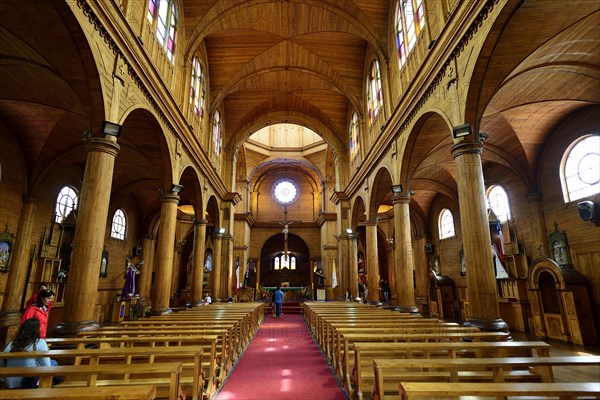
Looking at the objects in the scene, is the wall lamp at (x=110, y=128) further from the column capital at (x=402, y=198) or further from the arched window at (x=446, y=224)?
the arched window at (x=446, y=224)

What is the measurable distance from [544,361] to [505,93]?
8.25 m

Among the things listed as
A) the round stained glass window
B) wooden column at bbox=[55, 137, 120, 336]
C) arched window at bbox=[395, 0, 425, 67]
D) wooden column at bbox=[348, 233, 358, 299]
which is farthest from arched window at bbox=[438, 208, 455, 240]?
wooden column at bbox=[55, 137, 120, 336]

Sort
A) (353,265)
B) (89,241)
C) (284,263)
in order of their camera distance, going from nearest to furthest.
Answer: (89,241), (353,265), (284,263)

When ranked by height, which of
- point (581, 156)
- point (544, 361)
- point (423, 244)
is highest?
point (581, 156)

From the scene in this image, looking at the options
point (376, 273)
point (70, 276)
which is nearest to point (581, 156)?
point (376, 273)

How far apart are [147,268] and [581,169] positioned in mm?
21254

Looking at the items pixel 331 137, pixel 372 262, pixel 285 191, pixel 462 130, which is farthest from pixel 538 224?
pixel 285 191

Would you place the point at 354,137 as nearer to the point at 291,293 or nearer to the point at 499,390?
the point at 291,293

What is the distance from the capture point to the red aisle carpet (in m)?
4.92

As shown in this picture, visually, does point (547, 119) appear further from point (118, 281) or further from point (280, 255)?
point (280, 255)

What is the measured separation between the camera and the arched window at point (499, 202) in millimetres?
13750

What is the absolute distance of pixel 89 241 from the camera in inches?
243

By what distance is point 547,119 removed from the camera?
11.0 metres

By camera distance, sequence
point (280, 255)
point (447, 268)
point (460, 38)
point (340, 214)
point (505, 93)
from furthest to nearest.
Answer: point (280, 255) → point (340, 214) → point (447, 268) → point (505, 93) → point (460, 38)
